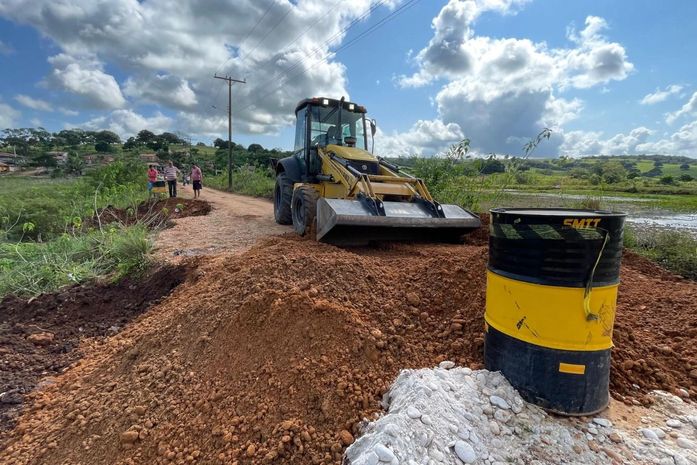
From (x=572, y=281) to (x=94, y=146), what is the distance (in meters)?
72.7

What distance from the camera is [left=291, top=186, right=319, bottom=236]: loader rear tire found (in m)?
6.33

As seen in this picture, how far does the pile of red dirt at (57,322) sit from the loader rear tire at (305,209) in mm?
2000

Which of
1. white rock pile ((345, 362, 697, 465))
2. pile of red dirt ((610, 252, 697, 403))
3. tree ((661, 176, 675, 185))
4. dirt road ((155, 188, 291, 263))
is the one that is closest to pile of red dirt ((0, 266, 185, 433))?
dirt road ((155, 188, 291, 263))

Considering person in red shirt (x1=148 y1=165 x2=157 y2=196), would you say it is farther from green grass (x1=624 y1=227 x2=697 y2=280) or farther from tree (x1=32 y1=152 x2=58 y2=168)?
tree (x1=32 y1=152 x2=58 y2=168)

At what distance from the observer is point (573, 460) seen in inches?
70.3

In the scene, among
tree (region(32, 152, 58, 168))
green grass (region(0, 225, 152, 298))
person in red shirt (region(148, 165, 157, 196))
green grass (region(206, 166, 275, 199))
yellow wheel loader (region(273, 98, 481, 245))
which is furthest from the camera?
tree (region(32, 152, 58, 168))

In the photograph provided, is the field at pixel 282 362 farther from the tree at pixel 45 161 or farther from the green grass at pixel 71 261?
the tree at pixel 45 161

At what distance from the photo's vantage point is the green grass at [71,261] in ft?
17.9

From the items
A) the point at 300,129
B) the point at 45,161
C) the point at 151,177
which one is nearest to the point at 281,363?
the point at 300,129

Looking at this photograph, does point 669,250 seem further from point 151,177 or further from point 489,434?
point 151,177

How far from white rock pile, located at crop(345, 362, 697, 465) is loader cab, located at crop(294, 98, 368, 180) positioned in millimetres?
5973

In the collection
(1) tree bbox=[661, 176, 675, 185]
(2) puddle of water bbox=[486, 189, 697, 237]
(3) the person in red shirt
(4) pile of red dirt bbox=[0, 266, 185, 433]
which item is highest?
(1) tree bbox=[661, 176, 675, 185]

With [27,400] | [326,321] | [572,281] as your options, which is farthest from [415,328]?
[27,400]

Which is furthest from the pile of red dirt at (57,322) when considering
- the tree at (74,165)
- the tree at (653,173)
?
the tree at (74,165)
